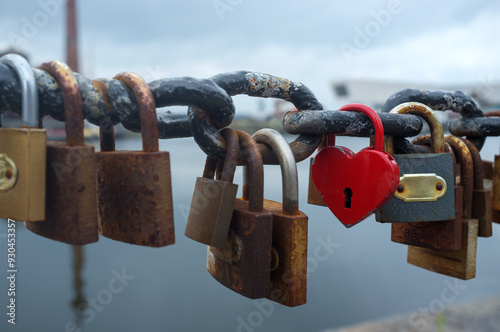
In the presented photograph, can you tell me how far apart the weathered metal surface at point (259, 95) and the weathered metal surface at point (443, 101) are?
23 centimetres

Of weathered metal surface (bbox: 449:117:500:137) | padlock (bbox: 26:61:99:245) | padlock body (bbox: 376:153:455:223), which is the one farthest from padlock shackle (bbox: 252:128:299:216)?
weathered metal surface (bbox: 449:117:500:137)

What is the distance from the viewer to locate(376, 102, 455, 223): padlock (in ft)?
2.75

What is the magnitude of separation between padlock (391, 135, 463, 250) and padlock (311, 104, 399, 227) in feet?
0.80

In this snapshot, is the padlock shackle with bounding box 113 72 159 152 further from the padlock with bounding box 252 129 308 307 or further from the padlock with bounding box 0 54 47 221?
the padlock with bounding box 252 129 308 307

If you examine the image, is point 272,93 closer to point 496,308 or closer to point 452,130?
point 452,130

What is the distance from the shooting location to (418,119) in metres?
0.86

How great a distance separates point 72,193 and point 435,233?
2.60 feet

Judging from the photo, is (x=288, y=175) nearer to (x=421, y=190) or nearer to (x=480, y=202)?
(x=421, y=190)

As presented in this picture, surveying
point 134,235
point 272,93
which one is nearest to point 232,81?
point 272,93

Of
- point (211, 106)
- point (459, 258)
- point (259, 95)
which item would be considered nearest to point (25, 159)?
point (211, 106)

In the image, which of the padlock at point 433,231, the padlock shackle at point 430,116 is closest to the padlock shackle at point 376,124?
the padlock shackle at point 430,116

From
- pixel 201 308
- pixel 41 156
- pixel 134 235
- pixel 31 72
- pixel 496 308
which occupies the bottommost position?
pixel 201 308

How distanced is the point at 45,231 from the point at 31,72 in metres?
0.21

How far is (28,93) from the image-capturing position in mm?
515
